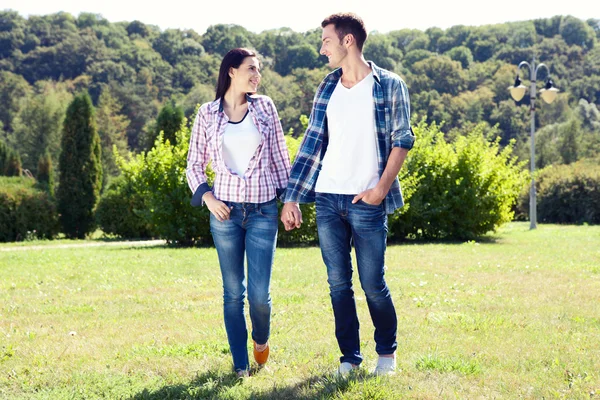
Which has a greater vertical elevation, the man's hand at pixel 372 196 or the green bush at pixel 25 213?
the man's hand at pixel 372 196

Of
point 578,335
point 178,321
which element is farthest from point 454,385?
point 178,321

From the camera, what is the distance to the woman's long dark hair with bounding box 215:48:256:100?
169 inches

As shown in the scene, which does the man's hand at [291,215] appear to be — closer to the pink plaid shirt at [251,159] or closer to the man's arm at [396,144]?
the pink plaid shirt at [251,159]

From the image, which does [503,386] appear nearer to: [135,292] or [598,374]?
[598,374]

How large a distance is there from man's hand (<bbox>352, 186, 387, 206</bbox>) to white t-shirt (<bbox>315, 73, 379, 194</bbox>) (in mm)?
71

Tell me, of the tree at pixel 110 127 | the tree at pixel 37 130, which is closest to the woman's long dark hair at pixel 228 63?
the tree at pixel 110 127

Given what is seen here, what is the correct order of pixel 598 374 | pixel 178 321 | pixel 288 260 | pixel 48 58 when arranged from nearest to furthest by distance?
pixel 598 374
pixel 178 321
pixel 288 260
pixel 48 58

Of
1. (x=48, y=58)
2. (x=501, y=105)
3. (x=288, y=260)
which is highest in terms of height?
(x=48, y=58)

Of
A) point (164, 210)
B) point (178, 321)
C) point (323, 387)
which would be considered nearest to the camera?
point (323, 387)

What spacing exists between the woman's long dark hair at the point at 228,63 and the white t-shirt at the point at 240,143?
238mm

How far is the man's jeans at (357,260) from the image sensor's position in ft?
13.3

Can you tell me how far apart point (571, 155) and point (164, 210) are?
3878 cm

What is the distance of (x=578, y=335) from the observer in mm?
5430

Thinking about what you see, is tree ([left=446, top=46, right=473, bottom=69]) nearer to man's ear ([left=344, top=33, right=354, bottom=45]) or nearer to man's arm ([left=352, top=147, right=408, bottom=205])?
man's ear ([left=344, top=33, right=354, bottom=45])
